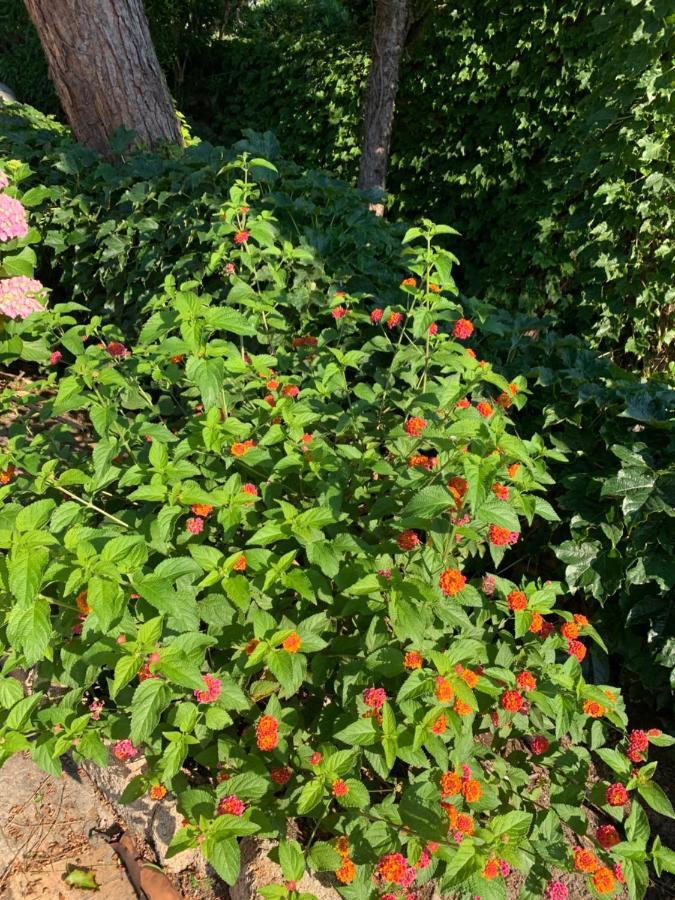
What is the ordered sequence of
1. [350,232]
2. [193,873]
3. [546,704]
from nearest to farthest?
[546,704] < [193,873] < [350,232]

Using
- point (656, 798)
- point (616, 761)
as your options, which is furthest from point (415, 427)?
point (656, 798)

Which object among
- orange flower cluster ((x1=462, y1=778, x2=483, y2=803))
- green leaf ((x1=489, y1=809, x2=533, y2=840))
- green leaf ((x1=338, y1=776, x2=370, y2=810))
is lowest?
green leaf ((x1=338, y1=776, x2=370, y2=810))

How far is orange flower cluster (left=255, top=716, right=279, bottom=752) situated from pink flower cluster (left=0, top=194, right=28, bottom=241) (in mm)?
2063

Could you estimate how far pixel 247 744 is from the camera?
1541 mm

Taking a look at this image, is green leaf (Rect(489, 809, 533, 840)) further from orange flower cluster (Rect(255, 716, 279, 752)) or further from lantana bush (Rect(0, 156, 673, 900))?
orange flower cluster (Rect(255, 716, 279, 752))

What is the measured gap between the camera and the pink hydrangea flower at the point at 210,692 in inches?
51.9

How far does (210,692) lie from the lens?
4.37 ft

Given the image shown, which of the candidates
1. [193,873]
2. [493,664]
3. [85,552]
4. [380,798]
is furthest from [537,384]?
[193,873]

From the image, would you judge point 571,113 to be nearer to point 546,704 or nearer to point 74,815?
point 546,704

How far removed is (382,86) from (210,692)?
17.4 ft

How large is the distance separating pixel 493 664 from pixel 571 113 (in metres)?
4.63

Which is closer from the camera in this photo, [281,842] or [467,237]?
[281,842]

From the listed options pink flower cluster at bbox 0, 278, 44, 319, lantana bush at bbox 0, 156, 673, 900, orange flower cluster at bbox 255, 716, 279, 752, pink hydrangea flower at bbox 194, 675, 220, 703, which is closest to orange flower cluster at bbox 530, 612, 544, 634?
lantana bush at bbox 0, 156, 673, 900

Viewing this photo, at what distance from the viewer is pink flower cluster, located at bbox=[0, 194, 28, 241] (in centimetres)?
226
